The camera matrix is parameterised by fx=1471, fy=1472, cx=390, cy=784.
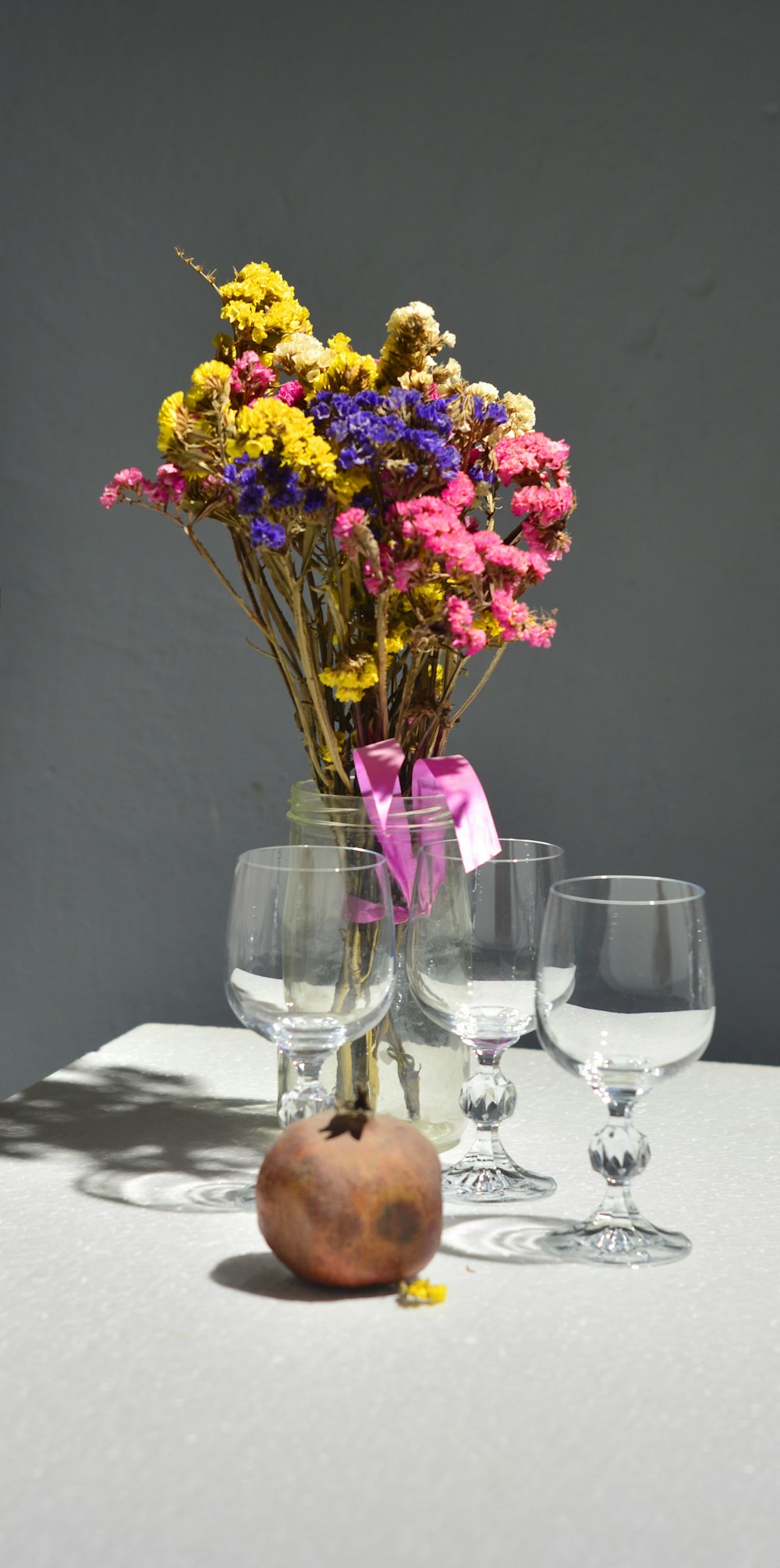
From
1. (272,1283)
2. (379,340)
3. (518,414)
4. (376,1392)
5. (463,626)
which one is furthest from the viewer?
(379,340)

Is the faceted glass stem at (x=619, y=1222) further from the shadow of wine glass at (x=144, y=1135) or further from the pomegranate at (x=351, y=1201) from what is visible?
the shadow of wine glass at (x=144, y=1135)

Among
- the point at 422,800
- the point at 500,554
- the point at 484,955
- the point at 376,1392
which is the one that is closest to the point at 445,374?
the point at 500,554

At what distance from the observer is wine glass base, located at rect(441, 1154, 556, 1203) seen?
0.92 m

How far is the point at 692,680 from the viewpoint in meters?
1.64

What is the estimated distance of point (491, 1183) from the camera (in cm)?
93

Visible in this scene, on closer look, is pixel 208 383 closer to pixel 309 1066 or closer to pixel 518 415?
pixel 518 415

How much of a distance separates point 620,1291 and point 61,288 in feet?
4.60

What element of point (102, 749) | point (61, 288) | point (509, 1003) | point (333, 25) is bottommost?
point (509, 1003)

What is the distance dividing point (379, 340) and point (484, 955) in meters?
0.96

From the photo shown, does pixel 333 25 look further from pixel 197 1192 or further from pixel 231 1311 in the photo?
pixel 231 1311

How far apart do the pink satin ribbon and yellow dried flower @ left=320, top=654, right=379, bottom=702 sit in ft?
0.13

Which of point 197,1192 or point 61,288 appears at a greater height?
point 61,288

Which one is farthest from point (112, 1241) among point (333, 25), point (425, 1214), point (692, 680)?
point (333, 25)

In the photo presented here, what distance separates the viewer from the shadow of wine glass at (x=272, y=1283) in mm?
774
